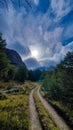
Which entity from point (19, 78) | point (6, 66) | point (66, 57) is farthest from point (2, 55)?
point (19, 78)

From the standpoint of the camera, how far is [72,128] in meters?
17.9

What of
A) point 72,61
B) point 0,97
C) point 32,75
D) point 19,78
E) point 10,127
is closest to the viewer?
point 10,127

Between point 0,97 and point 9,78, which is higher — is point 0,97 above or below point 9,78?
below

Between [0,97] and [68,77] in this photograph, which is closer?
[68,77]

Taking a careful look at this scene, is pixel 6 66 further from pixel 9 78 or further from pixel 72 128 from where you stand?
pixel 9 78

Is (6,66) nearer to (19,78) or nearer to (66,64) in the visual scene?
(66,64)

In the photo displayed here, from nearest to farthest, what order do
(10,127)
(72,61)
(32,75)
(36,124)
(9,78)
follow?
(10,127)
(36,124)
(72,61)
(9,78)
(32,75)

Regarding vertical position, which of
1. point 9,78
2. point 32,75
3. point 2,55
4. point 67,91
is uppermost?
point 32,75

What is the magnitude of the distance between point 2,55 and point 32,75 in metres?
134

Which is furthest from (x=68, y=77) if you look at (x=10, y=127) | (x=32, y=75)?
(x=32, y=75)

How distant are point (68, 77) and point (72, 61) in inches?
354

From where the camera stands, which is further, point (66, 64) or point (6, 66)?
point (6, 66)

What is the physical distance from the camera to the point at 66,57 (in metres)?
41.0

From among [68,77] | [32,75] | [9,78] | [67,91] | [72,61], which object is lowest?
[67,91]
